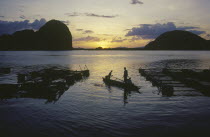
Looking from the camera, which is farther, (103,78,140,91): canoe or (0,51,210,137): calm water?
(103,78,140,91): canoe

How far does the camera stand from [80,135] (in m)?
12.7

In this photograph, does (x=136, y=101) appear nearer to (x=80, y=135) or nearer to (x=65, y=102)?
(x=65, y=102)

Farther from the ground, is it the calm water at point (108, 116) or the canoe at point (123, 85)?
the canoe at point (123, 85)

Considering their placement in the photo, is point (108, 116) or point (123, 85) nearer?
point (108, 116)

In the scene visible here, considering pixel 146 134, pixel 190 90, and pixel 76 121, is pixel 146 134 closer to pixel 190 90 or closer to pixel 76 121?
pixel 76 121

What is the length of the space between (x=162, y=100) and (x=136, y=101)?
10.9 ft

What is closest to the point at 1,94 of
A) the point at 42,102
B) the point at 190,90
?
the point at 42,102

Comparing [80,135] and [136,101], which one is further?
[136,101]

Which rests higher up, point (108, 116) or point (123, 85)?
point (123, 85)

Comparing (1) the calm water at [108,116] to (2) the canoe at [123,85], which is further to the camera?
(2) the canoe at [123,85]

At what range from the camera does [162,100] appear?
71.6 feet

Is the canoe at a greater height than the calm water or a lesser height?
greater

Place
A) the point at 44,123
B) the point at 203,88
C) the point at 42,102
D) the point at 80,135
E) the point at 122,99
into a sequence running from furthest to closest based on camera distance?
the point at 203,88 < the point at 122,99 < the point at 42,102 < the point at 44,123 < the point at 80,135

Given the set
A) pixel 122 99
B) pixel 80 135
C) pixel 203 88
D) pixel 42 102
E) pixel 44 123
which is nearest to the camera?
pixel 80 135
